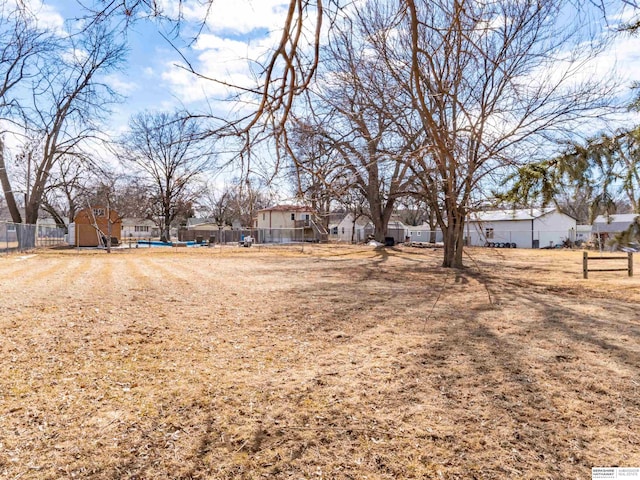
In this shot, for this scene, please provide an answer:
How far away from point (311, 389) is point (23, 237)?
23.4 metres

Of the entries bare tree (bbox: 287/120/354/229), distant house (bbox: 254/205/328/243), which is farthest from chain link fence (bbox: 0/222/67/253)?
bare tree (bbox: 287/120/354/229)

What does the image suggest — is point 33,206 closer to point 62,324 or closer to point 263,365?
point 62,324

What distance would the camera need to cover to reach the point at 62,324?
5.44m

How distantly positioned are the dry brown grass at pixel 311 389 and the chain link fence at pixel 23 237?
47.0ft

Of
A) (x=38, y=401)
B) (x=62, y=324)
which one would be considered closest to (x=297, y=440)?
(x=38, y=401)

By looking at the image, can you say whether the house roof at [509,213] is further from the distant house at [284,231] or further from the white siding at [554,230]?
the distant house at [284,231]

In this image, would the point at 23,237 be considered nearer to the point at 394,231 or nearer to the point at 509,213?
the point at 509,213

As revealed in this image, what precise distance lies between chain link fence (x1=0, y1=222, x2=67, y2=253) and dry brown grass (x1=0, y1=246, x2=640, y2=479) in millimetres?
14324

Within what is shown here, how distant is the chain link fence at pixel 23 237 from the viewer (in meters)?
18.6

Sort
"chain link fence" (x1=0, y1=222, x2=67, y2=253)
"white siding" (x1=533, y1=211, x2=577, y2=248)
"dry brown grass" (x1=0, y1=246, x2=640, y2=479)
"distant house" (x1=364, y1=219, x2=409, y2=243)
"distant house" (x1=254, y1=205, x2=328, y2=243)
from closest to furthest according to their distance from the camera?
"dry brown grass" (x1=0, y1=246, x2=640, y2=479) < "chain link fence" (x1=0, y1=222, x2=67, y2=253) < "white siding" (x1=533, y1=211, x2=577, y2=248) < "distant house" (x1=254, y1=205, x2=328, y2=243) < "distant house" (x1=364, y1=219, x2=409, y2=243)

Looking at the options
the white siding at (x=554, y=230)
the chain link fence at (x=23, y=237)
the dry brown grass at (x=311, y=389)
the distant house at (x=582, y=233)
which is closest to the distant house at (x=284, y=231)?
the chain link fence at (x=23, y=237)

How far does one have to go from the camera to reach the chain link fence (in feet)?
61.1

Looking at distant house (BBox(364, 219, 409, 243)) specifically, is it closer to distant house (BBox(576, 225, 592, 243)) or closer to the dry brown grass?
distant house (BBox(576, 225, 592, 243))

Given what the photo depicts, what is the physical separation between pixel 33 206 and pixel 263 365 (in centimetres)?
2705
